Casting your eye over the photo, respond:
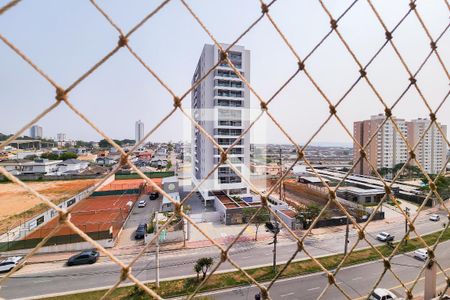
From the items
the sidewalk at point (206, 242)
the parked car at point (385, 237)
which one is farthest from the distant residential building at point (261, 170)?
the parked car at point (385, 237)

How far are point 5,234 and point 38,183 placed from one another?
26.4 ft

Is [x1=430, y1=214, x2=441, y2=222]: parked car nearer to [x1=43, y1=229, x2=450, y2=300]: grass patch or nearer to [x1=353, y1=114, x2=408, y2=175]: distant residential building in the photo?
[x1=43, y1=229, x2=450, y2=300]: grass patch

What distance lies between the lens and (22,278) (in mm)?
4102

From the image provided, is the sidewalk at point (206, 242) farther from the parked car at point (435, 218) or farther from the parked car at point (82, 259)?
the parked car at point (435, 218)

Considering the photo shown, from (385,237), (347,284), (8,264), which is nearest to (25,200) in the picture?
(8,264)

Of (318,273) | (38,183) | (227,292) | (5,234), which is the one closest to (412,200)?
(318,273)

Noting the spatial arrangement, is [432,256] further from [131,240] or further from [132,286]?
[131,240]

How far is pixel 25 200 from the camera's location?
9312 millimetres

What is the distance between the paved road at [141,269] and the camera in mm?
3775

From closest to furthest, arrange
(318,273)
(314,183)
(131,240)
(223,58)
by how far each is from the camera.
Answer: (223,58)
(318,273)
(131,240)
(314,183)

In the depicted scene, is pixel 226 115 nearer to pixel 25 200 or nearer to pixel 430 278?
pixel 430 278

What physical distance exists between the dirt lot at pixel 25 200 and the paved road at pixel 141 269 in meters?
2.89

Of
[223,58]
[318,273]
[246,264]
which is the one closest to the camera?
[223,58]

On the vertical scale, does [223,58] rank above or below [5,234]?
above
